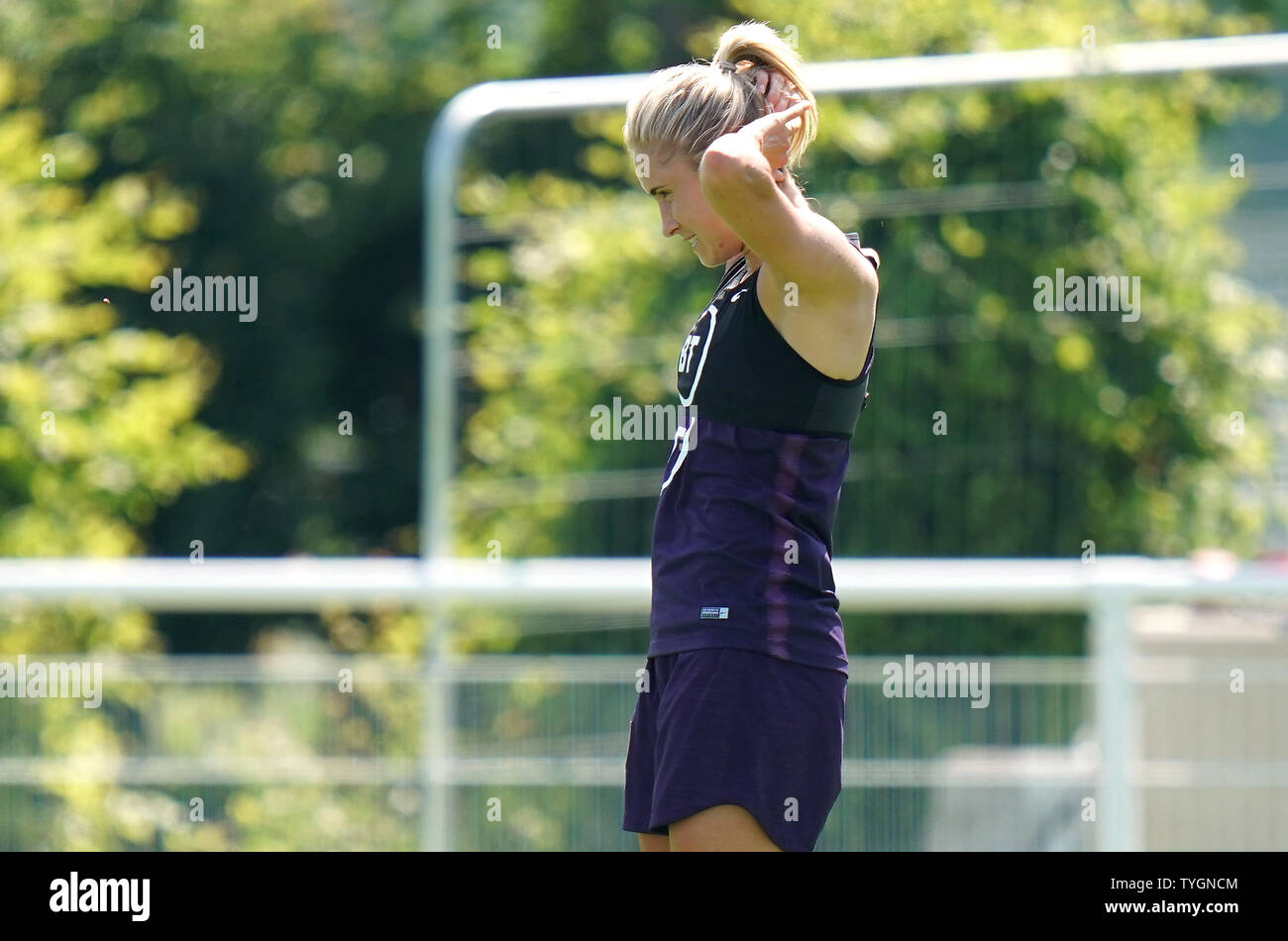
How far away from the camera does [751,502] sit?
231cm

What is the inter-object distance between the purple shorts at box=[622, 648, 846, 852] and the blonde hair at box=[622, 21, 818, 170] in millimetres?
694

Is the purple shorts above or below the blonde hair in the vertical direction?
below

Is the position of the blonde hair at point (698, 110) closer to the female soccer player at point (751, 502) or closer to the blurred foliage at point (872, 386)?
the female soccer player at point (751, 502)

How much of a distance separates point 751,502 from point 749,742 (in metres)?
0.32

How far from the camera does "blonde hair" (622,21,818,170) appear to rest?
2.35m

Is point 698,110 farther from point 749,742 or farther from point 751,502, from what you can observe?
point 749,742

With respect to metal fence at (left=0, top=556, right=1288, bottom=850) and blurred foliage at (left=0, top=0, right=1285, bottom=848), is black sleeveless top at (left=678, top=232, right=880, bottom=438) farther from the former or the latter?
blurred foliage at (left=0, top=0, right=1285, bottom=848)

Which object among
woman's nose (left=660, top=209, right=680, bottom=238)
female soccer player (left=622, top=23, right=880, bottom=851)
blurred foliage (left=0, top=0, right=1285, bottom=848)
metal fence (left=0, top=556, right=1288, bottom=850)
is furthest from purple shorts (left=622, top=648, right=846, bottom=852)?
blurred foliage (left=0, top=0, right=1285, bottom=848)

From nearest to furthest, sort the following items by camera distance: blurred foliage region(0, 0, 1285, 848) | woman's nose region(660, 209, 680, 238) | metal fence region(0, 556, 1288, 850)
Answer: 1. woman's nose region(660, 209, 680, 238)
2. metal fence region(0, 556, 1288, 850)
3. blurred foliage region(0, 0, 1285, 848)

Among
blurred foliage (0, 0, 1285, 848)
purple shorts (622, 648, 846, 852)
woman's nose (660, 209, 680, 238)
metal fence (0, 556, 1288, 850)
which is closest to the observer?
purple shorts (622, 648, 846, 852)

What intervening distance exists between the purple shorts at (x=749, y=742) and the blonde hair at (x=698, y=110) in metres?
0.69

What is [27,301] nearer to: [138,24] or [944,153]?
[944,153]

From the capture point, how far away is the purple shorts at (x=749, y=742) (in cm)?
227

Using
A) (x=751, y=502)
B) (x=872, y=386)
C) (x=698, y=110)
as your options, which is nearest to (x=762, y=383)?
(x=751, y=502)
